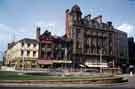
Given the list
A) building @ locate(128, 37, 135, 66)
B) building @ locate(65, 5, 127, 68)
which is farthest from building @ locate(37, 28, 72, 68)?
building @ locate(128, 37, 135, 66)

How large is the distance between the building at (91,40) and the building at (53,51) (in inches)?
88.3

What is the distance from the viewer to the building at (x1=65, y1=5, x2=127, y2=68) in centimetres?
6956

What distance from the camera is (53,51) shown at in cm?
6881

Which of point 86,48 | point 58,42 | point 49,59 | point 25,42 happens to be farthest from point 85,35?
point 25,42

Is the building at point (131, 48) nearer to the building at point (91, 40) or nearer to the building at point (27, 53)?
the building at point (91, 40)

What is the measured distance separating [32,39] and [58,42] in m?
8.35

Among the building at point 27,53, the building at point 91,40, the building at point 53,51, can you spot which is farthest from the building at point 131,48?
the building at point 27,53

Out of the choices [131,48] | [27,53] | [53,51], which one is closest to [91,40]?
[53,51]

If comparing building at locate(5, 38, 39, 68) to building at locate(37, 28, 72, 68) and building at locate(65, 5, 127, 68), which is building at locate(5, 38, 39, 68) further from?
building at locate(65, 5, 127, 68)

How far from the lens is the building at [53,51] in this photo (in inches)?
2648

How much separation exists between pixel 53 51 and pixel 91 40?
482 inches

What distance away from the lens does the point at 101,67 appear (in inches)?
2699

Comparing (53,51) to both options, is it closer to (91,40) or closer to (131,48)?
(91,40)

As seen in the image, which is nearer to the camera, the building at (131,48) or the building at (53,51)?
the building at (53,51)
